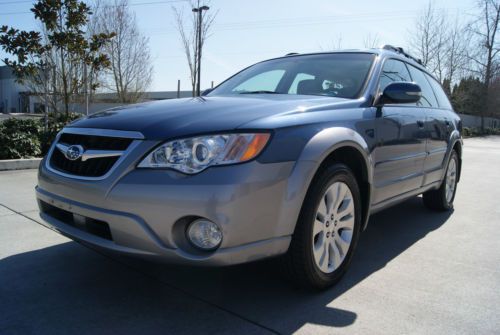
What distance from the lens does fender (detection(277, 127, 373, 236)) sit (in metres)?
2.37

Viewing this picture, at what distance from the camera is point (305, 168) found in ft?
8.02

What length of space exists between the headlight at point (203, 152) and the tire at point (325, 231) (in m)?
0.51

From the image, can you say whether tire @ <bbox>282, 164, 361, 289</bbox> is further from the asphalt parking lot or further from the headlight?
the headlight

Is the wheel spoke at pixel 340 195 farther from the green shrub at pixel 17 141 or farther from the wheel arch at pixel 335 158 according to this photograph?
the green shrub at pixel 17 141

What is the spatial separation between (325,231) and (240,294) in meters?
0.67

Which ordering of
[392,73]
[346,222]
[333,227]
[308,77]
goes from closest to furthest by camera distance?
[333,227], [346,222], [308,77], [392,73]

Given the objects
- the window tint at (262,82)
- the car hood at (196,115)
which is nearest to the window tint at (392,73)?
the car hood at (196,115)

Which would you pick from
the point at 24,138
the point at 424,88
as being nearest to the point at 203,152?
the point at 424,88

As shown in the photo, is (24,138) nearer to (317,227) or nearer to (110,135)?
(110,135)

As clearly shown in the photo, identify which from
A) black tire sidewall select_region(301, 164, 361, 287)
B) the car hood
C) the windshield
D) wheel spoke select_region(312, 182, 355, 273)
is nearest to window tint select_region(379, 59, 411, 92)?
the windshield

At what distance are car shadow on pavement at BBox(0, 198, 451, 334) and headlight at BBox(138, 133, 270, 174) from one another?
846mm

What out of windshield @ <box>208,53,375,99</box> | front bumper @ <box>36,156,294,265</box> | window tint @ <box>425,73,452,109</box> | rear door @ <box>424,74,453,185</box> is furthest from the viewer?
window tint @ <box>425,73,452,109</box>

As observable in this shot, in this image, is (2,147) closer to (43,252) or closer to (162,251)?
(43,252)

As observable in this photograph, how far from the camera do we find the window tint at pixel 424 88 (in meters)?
4.45
